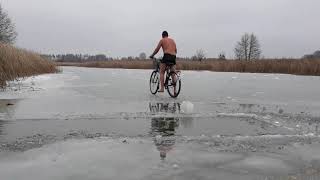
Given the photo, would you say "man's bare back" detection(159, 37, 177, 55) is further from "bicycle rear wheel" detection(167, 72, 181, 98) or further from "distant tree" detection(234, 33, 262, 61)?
"distant tree" detection(234, 33, 262, 61)

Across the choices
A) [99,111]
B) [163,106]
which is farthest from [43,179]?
[163,106]

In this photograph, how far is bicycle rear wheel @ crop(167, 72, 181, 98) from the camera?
44.8ft

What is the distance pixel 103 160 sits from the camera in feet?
17.5

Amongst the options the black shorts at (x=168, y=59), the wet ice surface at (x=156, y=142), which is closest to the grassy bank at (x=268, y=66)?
the black shorts at (x=168, y=59)

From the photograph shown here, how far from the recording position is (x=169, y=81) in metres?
14.1

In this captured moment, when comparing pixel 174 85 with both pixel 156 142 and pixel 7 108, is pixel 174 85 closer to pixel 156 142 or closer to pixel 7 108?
pixel 7 108

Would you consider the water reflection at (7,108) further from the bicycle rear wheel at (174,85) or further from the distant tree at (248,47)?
the distant tree at (248,47)

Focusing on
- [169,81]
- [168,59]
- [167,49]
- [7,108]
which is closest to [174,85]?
[169,81]

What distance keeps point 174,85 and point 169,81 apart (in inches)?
17.0

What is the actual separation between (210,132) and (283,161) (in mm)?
2029

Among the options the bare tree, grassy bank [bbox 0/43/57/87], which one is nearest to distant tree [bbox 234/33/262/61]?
the bare tree

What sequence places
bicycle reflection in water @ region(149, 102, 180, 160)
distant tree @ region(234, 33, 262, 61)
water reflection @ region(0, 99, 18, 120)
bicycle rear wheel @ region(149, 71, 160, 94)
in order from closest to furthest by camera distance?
bicycle reflection in water @ region(149, 102, 180, 160), water reflection @ region(0, 99, 18, 120), bicycle rear wheel @ region(149, 71, 160, 94), distant tree @ region(234, 33, 262, 61)

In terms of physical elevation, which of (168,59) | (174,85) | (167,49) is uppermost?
(167,49)

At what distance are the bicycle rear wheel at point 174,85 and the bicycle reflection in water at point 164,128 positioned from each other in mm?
2809
